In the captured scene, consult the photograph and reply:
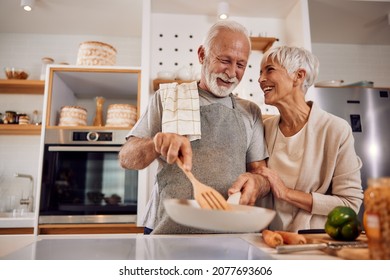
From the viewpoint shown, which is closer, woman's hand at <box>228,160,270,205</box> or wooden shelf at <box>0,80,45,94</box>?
woman's hand at <box>228,160,270,205</box>

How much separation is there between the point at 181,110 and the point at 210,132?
0.07m

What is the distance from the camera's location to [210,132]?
61cm

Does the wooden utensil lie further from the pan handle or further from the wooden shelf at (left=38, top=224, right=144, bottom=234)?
the wooden shelf at (left=38, top=224, right=144, bottom=234)

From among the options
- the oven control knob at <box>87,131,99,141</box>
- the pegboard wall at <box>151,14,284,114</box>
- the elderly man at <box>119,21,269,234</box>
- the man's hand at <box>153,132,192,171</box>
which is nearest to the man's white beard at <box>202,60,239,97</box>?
the elderly man at <box>119,21,269,234</box>

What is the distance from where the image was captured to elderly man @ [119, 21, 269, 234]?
0.58 metres

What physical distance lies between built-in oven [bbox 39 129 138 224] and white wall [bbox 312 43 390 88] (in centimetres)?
65

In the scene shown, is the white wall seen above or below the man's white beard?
above

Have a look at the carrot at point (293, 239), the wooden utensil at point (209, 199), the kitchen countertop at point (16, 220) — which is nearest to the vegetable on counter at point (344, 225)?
the carrot at point (293, 239)

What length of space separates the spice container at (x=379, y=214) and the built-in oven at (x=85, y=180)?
2.40ft

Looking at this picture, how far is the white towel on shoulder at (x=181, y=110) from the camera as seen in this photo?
593 millimetres

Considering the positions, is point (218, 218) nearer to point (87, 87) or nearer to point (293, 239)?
point (293, 239)
